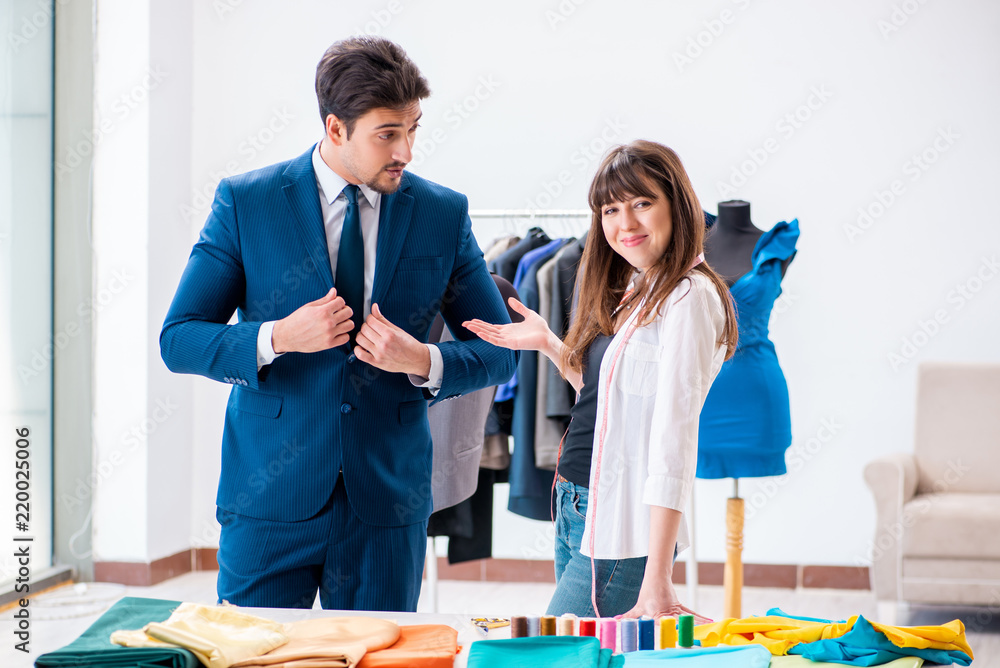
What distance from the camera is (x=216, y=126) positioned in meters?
4.53

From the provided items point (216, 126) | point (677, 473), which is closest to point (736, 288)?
point (677, 473)

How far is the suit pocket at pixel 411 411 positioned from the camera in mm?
1613

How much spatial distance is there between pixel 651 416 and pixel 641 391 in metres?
0.04

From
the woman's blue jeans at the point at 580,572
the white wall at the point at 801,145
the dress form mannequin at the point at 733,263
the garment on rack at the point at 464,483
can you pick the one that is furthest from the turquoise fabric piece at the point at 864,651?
the white wall at the point at 801,145

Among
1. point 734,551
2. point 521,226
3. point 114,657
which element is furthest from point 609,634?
point 521,226

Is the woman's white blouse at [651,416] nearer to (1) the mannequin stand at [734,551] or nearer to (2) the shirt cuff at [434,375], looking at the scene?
(2) the shirt cuff at [434,375]

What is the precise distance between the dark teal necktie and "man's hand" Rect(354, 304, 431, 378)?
0.28 ft

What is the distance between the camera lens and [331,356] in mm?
1568

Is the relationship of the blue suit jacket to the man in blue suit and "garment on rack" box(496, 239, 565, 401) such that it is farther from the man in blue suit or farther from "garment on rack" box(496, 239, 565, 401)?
"garment on rack" box(496, 239, 565, 401)

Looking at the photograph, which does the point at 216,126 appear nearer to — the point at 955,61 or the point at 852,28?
the point at 852,28

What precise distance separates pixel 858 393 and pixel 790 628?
10.5 ft

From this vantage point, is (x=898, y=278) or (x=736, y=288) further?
(x=898, y=278)

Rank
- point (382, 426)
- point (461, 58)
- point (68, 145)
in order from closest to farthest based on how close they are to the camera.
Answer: point (382, 426) → point (68, 145) → point (461, 58)

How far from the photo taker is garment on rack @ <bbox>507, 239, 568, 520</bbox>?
312cm
